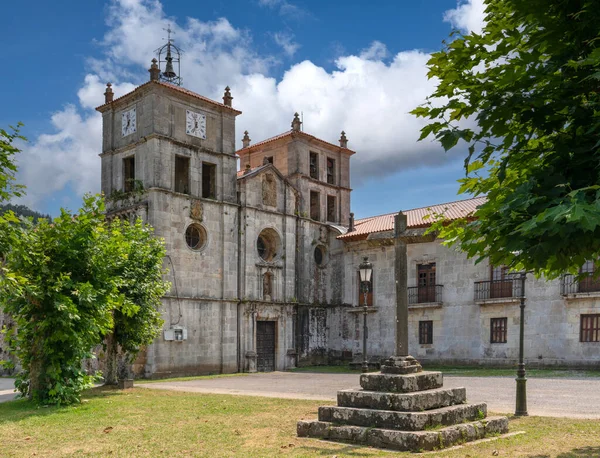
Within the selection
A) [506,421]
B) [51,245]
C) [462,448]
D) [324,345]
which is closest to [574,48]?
[462,448]

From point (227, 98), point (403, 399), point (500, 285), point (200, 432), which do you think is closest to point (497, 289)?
point (500, 285)

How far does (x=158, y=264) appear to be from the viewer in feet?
64.0

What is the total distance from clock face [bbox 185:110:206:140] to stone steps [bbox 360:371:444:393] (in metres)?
21.2

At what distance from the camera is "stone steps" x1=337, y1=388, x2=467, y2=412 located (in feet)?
31.6

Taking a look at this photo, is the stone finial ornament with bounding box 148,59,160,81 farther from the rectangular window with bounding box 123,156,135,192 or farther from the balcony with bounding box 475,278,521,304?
the balcony with bounding box 475,278,521,304

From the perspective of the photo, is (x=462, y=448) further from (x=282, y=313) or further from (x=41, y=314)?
(x=282, y=313)

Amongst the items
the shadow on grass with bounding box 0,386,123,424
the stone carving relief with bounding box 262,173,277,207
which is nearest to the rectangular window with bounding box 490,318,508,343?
the stone carving relief with bounding box 262,173,277,207

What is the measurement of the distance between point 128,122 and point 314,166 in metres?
11.2

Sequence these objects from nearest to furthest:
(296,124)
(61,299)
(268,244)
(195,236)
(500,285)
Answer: (61,299)
(500,285)
(195,236)
(268,244)
(296,124)

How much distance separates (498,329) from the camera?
2870cm

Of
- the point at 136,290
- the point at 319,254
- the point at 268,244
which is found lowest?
the point at 136,290

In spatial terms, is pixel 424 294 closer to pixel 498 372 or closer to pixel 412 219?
pixel 412 219

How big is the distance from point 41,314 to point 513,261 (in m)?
11.7

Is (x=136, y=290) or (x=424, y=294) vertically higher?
(x=136, y=290)
